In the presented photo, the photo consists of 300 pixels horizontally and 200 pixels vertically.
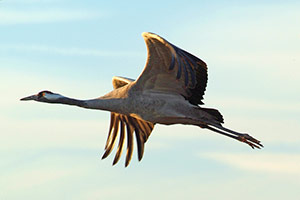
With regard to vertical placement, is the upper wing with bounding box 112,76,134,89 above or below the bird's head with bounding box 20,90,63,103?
above

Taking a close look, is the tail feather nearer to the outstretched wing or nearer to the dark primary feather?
the dark primary feather

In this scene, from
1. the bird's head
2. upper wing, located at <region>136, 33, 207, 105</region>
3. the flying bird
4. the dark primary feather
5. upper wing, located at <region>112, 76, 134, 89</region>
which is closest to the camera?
the dark primary feather

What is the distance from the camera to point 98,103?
44.1 feet

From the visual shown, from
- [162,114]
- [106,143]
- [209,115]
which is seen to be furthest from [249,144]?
[106,143]

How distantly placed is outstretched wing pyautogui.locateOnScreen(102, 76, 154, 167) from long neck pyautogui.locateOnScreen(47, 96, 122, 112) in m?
1.37

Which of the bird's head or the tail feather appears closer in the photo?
the tail feather

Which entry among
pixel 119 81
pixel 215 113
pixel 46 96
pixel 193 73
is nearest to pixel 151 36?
pixel 193 73

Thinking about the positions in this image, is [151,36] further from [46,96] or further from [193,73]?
[46,96]

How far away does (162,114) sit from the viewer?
42.5 feet

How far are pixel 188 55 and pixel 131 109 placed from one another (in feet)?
5.34

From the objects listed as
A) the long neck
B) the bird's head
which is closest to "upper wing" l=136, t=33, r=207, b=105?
the long neck

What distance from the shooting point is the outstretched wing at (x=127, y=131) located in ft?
47.5

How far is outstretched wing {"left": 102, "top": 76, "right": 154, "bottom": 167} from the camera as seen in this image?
1449 cm

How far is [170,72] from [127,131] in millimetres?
2355
